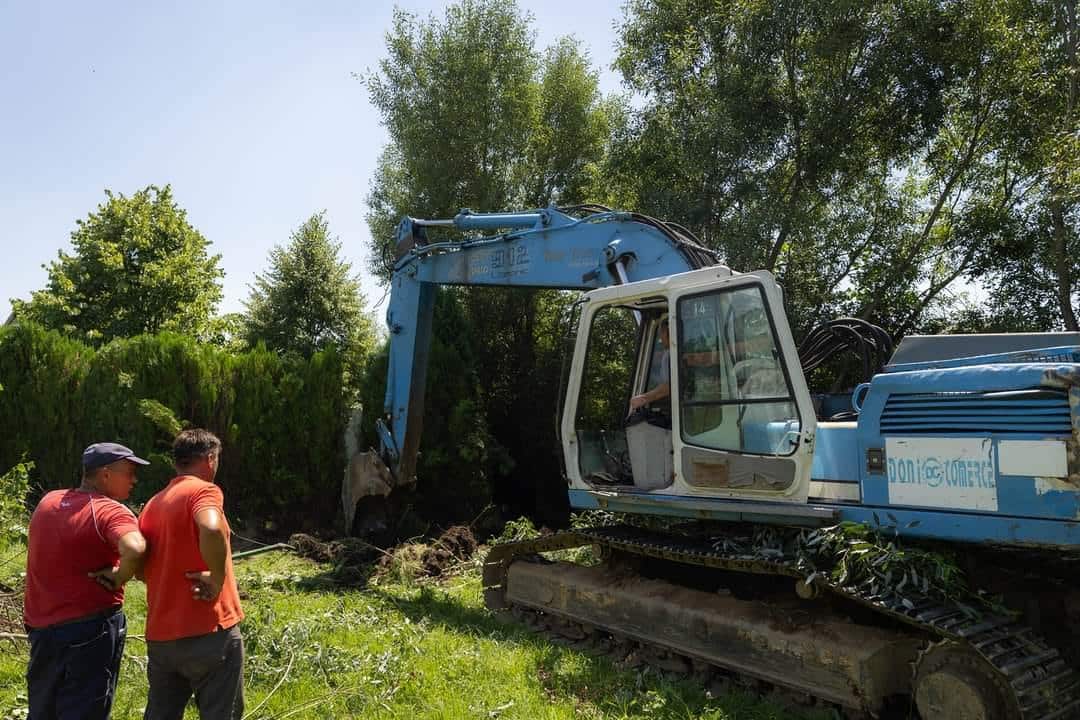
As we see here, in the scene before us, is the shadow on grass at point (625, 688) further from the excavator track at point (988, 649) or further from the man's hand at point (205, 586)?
the man's hand at point (205, 586)

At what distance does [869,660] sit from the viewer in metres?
4.42

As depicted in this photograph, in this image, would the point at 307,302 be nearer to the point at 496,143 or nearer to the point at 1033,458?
the point at 496,143

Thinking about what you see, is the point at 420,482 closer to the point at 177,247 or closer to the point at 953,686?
the point at 953,686

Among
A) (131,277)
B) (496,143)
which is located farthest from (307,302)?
(496,143)

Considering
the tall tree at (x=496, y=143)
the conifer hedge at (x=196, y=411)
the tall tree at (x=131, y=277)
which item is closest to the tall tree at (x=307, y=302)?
the tall tree at (x=131, y=277)

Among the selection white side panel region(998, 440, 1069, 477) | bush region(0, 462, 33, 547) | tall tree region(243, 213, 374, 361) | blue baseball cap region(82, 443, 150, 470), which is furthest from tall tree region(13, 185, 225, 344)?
white side panel region(998, 440, 1069, 477)

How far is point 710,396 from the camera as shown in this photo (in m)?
5.32

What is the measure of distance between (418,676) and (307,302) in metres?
18.2

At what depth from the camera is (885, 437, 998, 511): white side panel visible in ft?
13.8

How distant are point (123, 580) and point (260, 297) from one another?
20.3m

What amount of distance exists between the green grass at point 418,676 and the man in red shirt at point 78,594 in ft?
4.28

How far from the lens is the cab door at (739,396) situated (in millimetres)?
4980

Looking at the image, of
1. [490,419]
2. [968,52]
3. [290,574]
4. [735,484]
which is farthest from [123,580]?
[968,52]

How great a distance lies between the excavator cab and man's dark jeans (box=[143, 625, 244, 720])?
302cm
